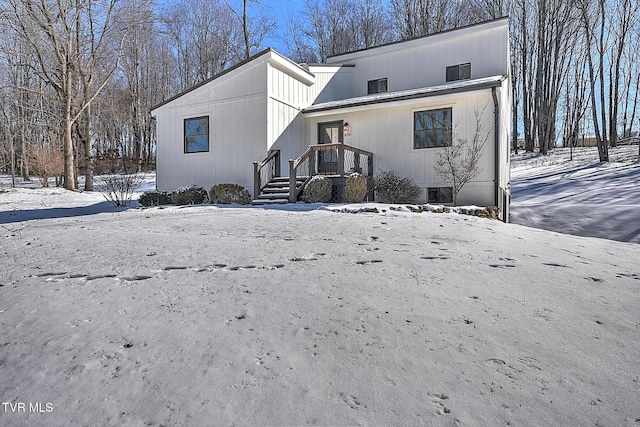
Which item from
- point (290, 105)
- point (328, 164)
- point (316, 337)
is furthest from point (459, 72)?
point (316, 337)

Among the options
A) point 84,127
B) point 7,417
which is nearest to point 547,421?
point 7,417

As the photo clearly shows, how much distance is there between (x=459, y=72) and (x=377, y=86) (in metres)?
3.15

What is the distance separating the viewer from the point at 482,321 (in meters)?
2.17

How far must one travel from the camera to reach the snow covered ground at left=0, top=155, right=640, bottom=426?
1450mm

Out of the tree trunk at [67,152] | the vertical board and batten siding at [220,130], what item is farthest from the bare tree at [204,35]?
the vertical board and batten siding at [220,130]

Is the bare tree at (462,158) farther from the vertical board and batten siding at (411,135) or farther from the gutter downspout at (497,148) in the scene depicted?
the gutter downspout at (497,148)

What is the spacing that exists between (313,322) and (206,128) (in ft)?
39.4

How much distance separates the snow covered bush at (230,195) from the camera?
10.8 metres

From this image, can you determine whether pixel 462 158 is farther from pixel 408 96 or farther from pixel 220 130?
pixel 220 130

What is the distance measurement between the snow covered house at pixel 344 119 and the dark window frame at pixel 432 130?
1.2 inches

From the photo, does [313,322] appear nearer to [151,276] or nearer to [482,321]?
[482,321]

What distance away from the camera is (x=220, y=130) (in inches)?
495

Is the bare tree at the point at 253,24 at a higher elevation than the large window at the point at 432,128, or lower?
higher

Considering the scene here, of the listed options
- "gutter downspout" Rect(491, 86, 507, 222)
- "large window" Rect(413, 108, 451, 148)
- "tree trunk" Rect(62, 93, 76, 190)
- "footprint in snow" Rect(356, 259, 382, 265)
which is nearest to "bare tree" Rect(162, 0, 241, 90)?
"tree trunk" Rect(62, 93, 76, 190)
